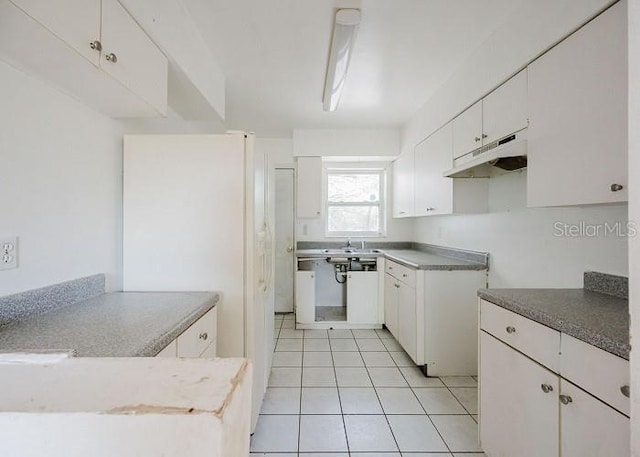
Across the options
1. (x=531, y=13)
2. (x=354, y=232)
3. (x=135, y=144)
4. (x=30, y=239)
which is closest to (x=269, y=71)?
(x=135, y=144)

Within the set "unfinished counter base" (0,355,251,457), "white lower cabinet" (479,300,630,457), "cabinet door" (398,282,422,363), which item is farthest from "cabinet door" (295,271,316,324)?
"unfinished counter base" (0,355,251,457)

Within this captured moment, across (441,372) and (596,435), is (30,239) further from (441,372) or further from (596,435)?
(441,372)

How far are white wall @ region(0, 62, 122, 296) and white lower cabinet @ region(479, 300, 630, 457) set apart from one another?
200cm

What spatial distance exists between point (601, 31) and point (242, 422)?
170cm

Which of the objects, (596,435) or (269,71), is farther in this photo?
(269,71)

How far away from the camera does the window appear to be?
4.18 meters

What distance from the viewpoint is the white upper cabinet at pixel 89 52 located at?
854 millimetres

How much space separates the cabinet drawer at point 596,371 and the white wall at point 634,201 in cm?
30

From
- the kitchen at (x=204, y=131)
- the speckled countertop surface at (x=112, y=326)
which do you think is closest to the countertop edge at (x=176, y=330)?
the speckled countertop surface at (x=112, y=326)

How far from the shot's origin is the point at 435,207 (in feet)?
8.81

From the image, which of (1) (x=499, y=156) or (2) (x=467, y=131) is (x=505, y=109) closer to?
(1) (x=499, y=156)

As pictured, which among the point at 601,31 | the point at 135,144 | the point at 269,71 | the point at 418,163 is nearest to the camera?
the point at 601,31

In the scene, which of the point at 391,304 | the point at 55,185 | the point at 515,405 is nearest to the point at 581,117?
the point at 515,405

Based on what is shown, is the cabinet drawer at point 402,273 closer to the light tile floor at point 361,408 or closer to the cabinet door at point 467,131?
the light tile floor at point 361,408
